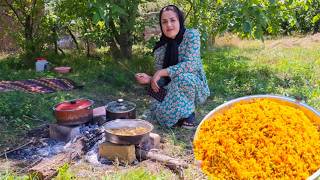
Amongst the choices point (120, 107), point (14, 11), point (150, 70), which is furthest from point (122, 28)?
point (120, 107)

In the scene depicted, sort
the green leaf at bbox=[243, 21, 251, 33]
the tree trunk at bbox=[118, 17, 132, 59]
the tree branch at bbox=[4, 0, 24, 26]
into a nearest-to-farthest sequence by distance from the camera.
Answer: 1. the green leaf at bbox=[243, 21, 251, 33]
2. the tree trunk at bbox=[118, 17, 132, 59]
3. the tree branch at bbox=[4, 0, 24, 26]

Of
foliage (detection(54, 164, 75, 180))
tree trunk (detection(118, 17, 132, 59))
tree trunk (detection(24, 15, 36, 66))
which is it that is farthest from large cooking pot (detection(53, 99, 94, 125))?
tree trunk (detection(24, 15, 36, 66))

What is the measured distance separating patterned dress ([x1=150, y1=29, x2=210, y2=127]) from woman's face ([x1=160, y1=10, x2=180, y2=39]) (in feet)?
0.39

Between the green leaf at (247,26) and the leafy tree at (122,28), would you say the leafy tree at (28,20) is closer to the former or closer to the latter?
the leafy tree at (122,28)

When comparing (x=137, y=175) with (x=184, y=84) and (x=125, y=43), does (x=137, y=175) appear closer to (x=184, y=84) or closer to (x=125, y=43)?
(x=184, y=84)

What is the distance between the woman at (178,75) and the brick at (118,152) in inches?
36.1

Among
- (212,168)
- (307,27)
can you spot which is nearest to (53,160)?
(212,168)

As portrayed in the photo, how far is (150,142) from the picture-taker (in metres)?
3.51

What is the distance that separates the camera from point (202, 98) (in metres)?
4.20

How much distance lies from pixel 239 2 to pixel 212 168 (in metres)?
3.63

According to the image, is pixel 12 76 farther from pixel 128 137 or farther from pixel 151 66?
pixel 128 137

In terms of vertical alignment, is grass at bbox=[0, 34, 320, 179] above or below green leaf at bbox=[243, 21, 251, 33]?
below

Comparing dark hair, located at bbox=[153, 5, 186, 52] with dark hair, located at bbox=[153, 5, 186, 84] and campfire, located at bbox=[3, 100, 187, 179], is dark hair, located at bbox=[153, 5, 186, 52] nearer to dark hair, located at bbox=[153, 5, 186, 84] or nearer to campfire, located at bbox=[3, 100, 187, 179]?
dark hair, located at bbox=[153, 5, 186, 84]

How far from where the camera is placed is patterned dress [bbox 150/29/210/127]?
4.01 meters
